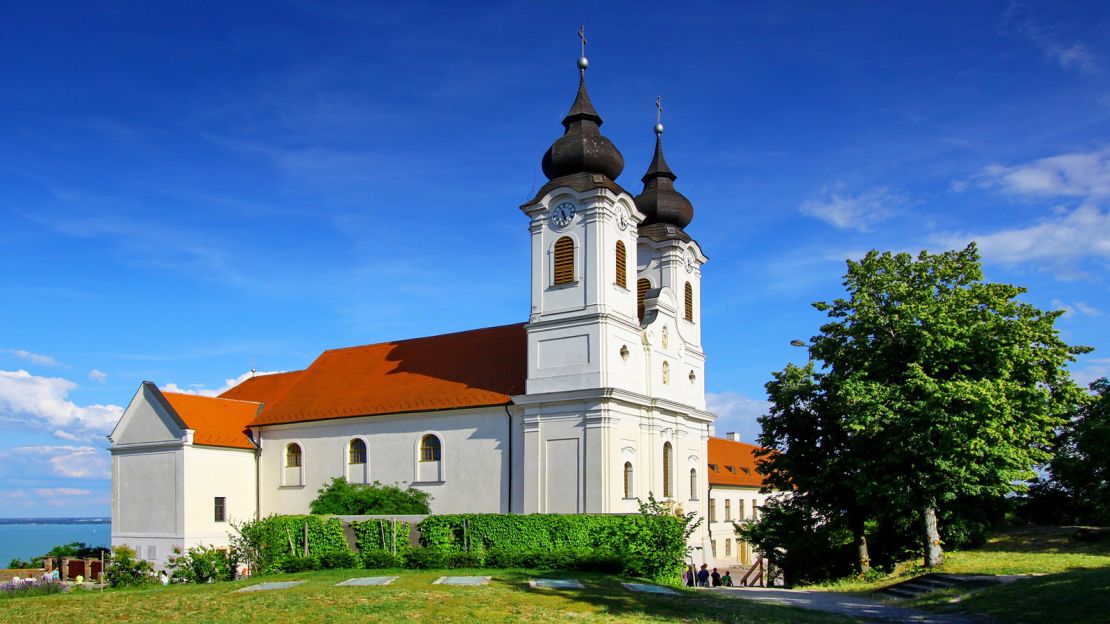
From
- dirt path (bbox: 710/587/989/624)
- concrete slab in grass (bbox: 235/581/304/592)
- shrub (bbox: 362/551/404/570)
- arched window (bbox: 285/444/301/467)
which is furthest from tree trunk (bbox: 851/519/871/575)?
arched window (bbox: 285/444/301/467)

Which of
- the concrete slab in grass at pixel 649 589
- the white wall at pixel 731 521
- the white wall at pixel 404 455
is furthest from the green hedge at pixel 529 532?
the white wall at pixel 731 521

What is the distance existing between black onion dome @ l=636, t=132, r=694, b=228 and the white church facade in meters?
0.07

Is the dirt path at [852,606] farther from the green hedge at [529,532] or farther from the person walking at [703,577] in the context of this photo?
the person walking at [703,577]

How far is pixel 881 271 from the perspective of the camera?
99.2ft

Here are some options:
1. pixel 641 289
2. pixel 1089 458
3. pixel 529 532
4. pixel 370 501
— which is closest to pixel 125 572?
pixel 370 501

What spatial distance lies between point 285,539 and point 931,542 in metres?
19.7

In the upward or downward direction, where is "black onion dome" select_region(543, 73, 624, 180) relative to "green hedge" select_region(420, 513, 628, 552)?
upward

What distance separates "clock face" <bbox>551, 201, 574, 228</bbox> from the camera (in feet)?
112

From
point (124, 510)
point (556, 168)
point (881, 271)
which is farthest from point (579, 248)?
point (124, 510)

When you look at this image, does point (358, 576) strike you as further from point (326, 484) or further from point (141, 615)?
point (326, 484)

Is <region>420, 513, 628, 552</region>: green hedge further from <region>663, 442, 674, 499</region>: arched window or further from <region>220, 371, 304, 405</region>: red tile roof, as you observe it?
<region>220, 371, 304, 405</region>: red tile roof

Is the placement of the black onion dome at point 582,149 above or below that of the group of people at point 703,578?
above

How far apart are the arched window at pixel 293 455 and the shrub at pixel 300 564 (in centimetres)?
1066

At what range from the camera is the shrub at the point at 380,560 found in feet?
94.2
